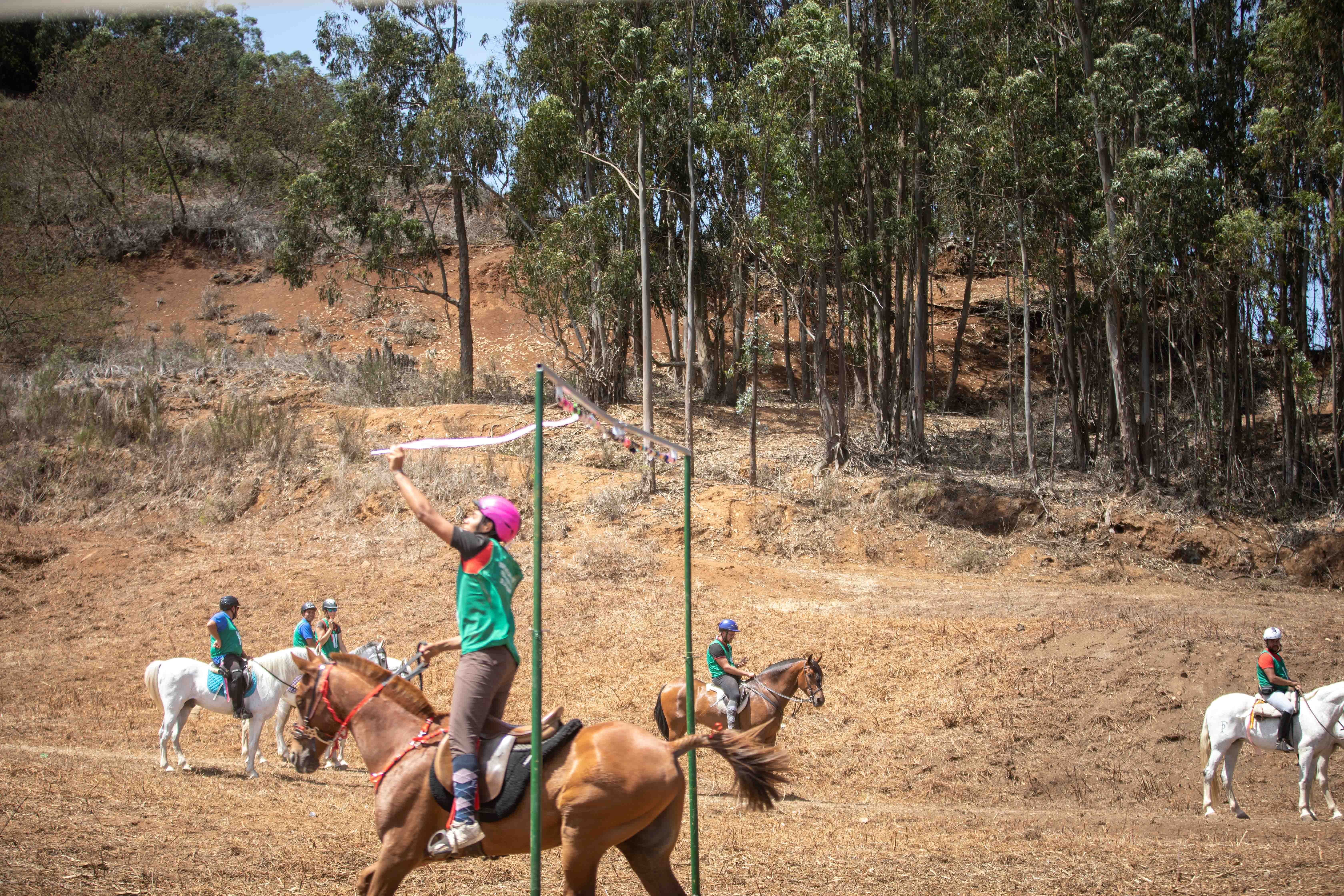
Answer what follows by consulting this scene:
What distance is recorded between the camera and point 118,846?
8000mm

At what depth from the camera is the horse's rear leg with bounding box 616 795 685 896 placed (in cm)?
605

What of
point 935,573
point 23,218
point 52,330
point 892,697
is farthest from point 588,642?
point 23,218

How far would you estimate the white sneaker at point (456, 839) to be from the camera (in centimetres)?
570

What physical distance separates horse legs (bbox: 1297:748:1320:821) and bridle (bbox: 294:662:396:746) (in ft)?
34.8

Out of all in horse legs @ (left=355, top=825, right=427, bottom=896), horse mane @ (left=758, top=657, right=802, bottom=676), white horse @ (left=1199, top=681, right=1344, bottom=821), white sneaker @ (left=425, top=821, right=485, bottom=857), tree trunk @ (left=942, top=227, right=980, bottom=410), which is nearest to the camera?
white sneaker @ (left=425, top=821, right=485, bottom=857)

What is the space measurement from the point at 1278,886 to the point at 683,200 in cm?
2744

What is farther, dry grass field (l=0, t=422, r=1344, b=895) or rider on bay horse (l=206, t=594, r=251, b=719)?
rider on bay horse (l=206, t=594, r=251, b=719)

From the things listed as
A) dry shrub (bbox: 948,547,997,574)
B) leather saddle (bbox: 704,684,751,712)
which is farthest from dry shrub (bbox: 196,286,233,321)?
leather saddle (bbox: 704,684,751,712)

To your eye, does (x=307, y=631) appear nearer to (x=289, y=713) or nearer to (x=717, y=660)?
(x=289, y=713)

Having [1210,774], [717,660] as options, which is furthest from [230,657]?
[1210,774]

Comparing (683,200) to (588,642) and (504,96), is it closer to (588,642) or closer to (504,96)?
(504,96)

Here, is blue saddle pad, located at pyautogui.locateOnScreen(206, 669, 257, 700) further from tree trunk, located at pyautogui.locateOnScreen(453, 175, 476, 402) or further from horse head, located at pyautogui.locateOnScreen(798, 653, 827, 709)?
tree trunk, located at pyautogui.locateOnScreen(453, 175, 476, 402)

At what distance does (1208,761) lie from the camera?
486 inches

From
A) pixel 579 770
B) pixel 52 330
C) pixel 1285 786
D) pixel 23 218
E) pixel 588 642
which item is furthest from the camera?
pixel 23 218
